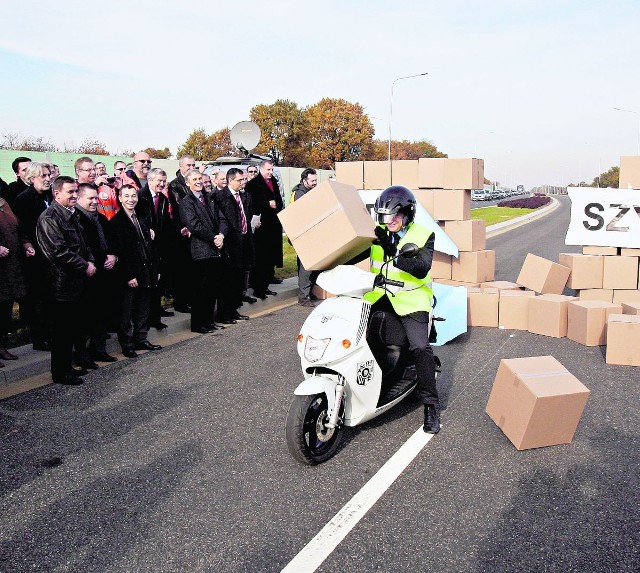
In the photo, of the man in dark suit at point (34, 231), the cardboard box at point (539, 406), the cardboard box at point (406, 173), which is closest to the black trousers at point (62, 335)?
the man in dark suit at point (34, 231)

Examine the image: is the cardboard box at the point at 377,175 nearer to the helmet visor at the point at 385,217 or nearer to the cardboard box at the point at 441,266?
the cardboard box at the point at 441,266

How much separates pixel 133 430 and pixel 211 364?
6.08ft

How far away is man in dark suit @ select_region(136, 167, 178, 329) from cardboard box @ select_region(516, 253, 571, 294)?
5113 mm

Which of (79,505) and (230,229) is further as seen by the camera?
(230,229)

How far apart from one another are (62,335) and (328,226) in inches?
117

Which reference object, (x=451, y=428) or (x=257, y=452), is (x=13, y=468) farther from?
(x=451, y=428)

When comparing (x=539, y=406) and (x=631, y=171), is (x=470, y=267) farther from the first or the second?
(x=539, y=406)

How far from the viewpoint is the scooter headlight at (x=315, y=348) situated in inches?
165

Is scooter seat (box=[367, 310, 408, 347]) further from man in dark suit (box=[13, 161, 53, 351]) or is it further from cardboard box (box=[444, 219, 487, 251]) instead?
cardboard box (box=[444, 219, 487, 251])

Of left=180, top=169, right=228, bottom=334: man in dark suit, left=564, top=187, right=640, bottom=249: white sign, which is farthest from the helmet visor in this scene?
left=564, top=187, right=640, bottom=249: white sign

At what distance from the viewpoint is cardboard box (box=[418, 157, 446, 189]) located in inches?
384

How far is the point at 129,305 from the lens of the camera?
6.98m

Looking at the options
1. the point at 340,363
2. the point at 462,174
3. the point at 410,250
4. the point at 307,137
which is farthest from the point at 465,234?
the point at 307,137

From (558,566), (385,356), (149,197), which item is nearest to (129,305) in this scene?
(149,197)
